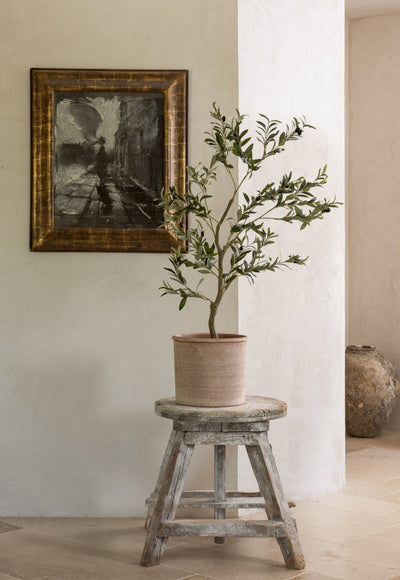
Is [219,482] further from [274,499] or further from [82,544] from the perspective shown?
[82,544]

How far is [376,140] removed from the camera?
18.6ft

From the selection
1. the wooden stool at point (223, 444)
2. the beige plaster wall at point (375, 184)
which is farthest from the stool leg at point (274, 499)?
the beige plaster wall at point (375, 184)

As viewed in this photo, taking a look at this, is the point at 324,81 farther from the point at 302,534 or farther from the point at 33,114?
the point at 302,534


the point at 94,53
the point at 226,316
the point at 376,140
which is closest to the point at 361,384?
the point at 376,140

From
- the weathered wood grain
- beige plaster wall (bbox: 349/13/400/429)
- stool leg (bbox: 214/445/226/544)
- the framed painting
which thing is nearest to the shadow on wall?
stool leg (bbox: 214/445/226/544)

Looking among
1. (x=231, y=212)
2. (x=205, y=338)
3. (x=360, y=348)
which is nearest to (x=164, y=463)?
(x=205, y=338)

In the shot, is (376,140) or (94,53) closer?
(94,53)

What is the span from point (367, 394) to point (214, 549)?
2.26m

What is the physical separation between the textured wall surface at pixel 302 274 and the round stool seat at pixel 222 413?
68 centimetres

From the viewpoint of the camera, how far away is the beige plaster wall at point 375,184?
5.62m

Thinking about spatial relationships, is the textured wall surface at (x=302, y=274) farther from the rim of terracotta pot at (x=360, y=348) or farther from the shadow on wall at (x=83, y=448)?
the rim of terracotta pot at (x=360, y=348)

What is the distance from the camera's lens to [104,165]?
3.56 meters

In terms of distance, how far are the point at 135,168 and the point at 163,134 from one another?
173 millimetres

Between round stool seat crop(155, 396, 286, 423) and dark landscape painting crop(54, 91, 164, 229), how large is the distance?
0.89 m
